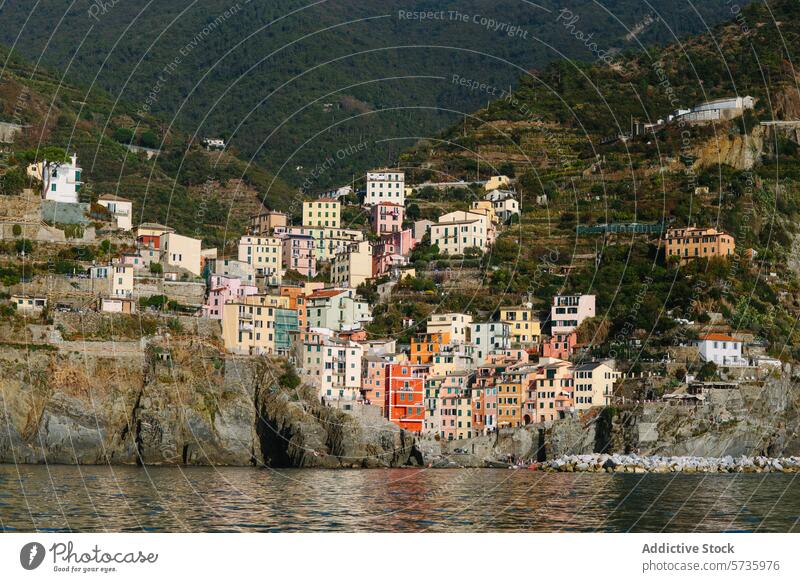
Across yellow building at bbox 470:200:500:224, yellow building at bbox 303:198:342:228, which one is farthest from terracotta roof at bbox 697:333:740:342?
yellow building at bbox 303:198:342:228

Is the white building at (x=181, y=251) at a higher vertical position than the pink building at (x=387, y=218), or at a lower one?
lower

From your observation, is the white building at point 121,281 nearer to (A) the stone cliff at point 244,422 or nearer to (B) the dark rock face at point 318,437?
(A) the stone cliff at point 244,422

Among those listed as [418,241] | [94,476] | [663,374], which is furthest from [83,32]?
[94,476]

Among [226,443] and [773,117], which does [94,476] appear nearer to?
[226,443]

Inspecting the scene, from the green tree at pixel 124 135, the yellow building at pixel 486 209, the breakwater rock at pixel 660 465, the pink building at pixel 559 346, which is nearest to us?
the breakwater rock at pixel 660 465

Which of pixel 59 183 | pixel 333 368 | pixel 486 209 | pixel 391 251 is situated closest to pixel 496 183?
pixel 486 209

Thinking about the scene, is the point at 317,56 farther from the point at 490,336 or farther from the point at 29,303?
the point at 29,303

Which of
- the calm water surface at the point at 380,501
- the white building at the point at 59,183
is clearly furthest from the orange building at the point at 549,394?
the white building at the point at 59,183
